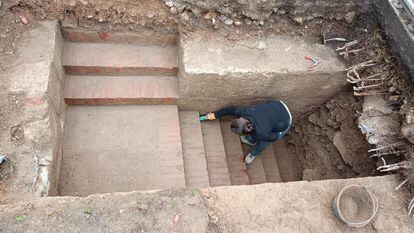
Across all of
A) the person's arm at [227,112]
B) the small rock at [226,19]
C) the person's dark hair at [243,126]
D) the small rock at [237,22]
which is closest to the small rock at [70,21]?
the small rock at [226,19]

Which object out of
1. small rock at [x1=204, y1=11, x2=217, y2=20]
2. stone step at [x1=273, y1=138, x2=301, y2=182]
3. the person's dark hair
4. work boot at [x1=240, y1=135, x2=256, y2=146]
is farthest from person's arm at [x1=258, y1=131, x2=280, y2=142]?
small rock at [x1=204, y1=11, x2=217, y2=20]

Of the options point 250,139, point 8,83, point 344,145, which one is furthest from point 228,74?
point 8,83

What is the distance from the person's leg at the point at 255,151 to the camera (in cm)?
416

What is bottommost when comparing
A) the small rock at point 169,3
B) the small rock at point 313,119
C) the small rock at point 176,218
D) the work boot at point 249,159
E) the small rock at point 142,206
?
the small rock at point 176,218

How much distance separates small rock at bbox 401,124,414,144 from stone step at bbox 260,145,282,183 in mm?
1861

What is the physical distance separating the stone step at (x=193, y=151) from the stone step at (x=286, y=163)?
1.39 metres

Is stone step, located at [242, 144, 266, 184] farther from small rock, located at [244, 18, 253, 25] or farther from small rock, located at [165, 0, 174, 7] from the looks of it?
small rock, located at [165, 0, 174, 7]

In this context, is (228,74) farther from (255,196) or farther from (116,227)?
(116,227)

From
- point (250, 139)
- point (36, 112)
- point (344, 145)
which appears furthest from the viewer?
point (250, 139)

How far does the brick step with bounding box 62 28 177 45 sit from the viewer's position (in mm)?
3586

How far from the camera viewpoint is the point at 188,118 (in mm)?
4219

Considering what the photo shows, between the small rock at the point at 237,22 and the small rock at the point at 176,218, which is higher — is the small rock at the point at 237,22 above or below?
above

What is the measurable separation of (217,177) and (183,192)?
150 cm

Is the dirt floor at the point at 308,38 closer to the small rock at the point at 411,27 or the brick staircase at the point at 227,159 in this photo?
the small rock at the point at 411,27
